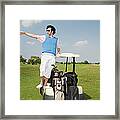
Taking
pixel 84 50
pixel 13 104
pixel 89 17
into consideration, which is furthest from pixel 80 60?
pixel 13 104

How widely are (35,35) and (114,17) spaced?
1.07ft

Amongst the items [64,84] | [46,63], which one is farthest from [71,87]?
[46,63]

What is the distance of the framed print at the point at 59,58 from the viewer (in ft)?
5.96

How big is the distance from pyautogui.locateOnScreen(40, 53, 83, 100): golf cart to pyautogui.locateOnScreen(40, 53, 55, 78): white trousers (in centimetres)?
2

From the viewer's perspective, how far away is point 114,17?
71.7 inches

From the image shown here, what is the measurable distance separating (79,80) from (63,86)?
69mm

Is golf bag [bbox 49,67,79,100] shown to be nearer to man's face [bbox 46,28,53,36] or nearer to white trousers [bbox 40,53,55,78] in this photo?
white trousers [bbox 40,53,55,78]

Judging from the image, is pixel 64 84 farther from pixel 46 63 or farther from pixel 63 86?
pixel 46 63

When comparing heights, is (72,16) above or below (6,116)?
above

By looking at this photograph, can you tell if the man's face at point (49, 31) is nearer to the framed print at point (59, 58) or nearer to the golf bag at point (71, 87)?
the framed print at point (59, 58)

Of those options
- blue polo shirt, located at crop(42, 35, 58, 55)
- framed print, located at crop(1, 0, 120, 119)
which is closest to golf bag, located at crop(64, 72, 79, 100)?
framed print, located at crop(1, 0, 120, 119)

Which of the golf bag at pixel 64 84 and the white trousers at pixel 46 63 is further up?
A: the white trousers at pixel 46 63

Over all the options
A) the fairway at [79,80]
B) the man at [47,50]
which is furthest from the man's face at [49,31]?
the fairway at [79,80]

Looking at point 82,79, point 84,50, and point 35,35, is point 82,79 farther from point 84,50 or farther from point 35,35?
point 35,35
